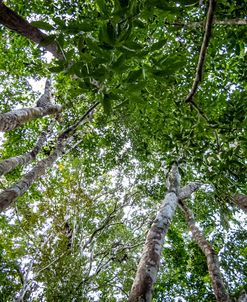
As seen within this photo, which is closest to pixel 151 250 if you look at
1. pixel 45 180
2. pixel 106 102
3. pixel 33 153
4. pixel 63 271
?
pixel 106 102

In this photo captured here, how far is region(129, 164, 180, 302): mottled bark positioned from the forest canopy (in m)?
0.02

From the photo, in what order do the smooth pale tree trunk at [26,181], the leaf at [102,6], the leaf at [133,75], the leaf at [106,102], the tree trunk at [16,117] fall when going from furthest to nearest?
the tree trunk at [16,117]
the smooth pale tree trunk at [26,181]
the leaf at [106,102]
the leaf at [133,75]
the leaf at [102,6]

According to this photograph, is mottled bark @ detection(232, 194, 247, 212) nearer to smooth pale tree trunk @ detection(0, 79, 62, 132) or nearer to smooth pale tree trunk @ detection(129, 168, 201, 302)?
smooth pale tree trunk @ detection(129, 168, 201, 302)

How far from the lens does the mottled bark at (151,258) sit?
8.11ft

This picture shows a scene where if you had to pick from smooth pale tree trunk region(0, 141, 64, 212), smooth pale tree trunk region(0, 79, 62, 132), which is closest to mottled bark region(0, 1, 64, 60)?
smooth pale tree trunk region(0, 79, 62, 132)

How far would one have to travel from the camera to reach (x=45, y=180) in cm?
1201

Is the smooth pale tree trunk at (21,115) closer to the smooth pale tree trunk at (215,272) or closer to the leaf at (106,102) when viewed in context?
the leaf at (106,102)

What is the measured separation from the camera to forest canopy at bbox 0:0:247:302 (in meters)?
1.26

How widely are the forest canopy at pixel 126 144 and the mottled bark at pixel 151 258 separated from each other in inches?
0.8

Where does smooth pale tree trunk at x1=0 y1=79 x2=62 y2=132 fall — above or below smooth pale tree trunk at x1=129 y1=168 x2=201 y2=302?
above

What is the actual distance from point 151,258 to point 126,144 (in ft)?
28.1

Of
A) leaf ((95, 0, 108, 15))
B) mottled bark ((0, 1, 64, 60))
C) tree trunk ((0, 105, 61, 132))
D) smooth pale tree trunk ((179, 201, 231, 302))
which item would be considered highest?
tree trunk ((0, 105, 61, 132))

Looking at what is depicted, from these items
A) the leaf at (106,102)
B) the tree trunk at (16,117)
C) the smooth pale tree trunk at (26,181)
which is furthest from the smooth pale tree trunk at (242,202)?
the tree trunk at (16,117)

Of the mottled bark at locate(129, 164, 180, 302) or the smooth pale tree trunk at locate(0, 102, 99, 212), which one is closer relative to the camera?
the mottled bark at locate(129, 164, 180, 302)
